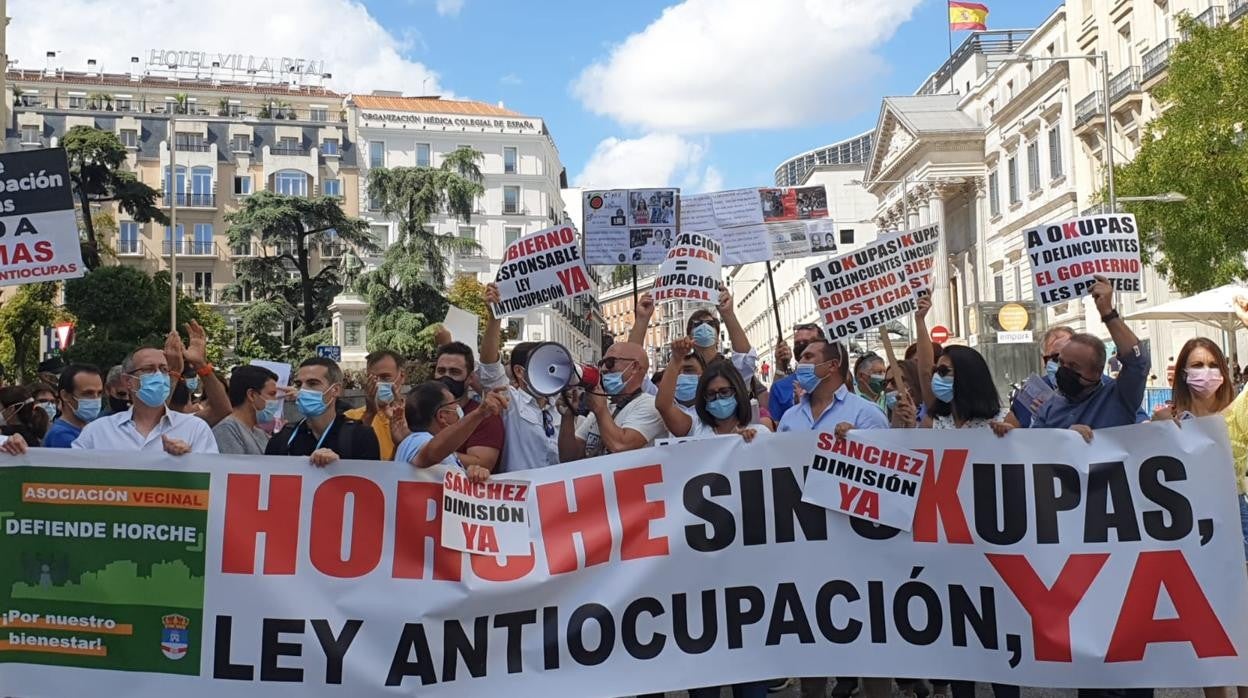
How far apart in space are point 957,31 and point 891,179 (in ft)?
30.5

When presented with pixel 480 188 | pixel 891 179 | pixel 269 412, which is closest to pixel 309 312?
pixel 480 188

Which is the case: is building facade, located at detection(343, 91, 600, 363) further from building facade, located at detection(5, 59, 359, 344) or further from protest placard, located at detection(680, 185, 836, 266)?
protest placard, located at detection(680, 185, 836, 266)

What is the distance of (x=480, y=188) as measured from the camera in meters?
51.6

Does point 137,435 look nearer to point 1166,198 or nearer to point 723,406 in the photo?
point 723,406

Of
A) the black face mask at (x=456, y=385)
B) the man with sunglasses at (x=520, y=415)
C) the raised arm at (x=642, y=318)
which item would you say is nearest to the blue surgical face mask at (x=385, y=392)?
the black face mask at (x=456, y=385)

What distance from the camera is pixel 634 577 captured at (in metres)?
5.65

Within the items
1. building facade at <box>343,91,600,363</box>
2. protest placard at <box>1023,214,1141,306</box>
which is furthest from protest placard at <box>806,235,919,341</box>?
building facade at <box>343,91,600,363</box>

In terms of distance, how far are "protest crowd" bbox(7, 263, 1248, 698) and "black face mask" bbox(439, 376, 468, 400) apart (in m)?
0.02

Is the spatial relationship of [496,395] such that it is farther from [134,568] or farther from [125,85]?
[125,85]

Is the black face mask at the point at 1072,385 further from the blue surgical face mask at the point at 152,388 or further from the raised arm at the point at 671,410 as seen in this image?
the blue surgical face mask at the point at 152,388

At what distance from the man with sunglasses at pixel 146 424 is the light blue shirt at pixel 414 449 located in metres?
0.83

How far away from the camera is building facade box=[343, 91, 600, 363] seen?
85375mm

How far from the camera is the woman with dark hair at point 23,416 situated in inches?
297

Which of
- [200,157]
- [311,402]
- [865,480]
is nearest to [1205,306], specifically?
[865,480]
